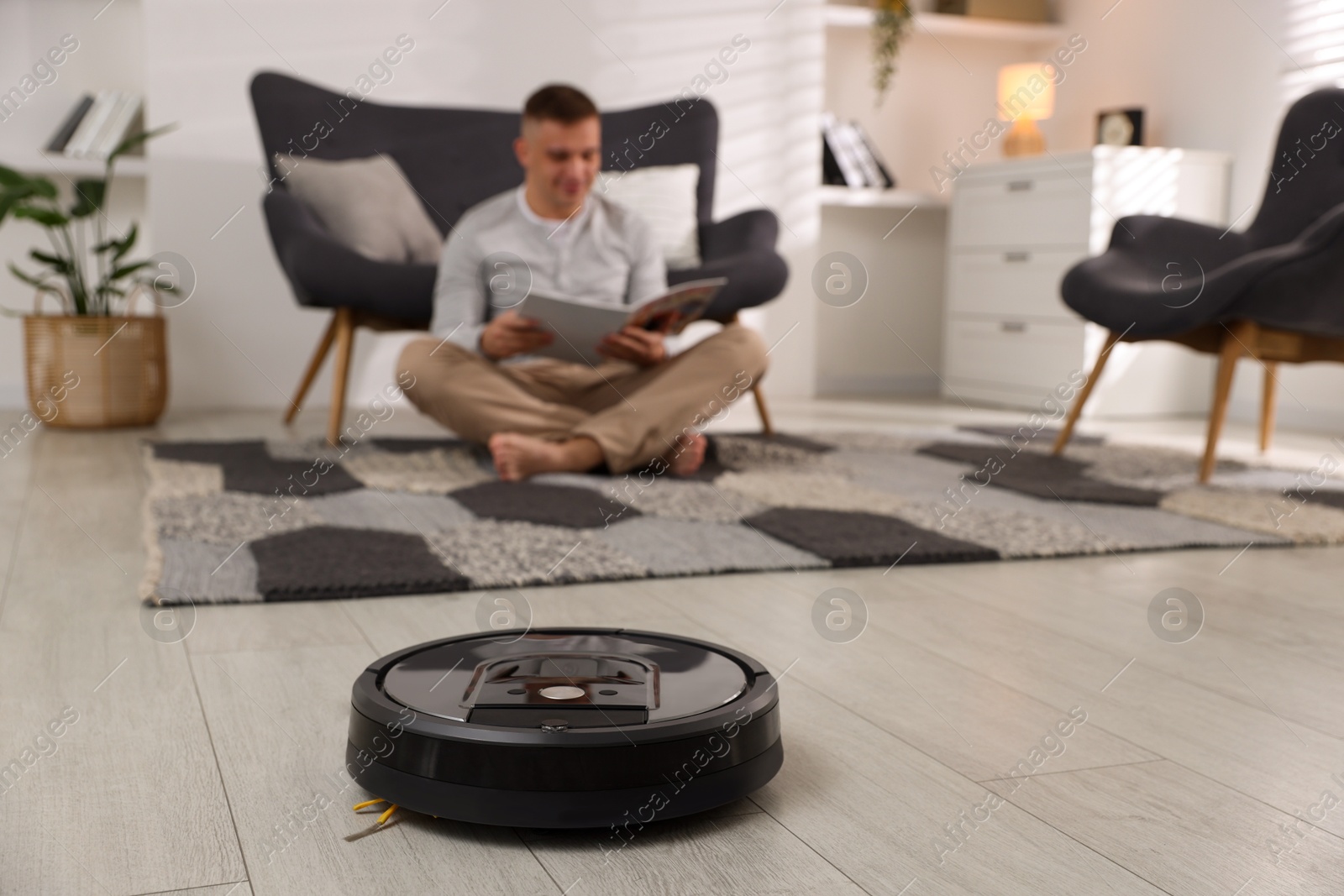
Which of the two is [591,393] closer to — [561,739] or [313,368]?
[313,368]

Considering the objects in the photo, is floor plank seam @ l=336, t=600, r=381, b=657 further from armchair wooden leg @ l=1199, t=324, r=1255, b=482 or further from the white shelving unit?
the white shelving unit

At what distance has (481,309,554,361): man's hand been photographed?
218 centimetres

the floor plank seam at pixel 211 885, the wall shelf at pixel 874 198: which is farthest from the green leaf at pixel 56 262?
the floor plank seam at pixel 211 885

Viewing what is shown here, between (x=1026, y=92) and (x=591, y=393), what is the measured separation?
2594mm

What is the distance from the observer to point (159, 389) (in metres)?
3.12

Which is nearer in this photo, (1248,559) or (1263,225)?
(1248,559)

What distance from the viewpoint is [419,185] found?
123 inches

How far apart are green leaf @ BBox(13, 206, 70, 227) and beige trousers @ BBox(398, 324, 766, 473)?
1.15 metres

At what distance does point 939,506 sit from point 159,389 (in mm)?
2139

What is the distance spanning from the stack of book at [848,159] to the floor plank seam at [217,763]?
351cm

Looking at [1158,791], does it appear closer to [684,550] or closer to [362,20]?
[684,550]

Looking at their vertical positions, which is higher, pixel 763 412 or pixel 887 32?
pixel 887 32

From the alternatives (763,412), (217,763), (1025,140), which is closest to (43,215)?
(763,412)

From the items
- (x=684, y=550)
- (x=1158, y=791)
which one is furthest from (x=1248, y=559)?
(x=1158, y=791)
